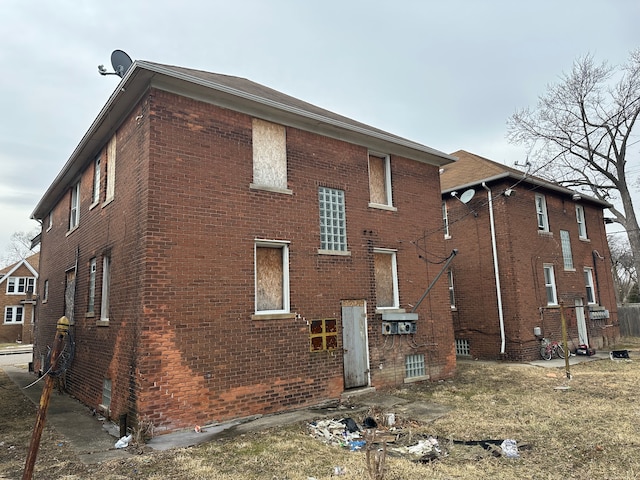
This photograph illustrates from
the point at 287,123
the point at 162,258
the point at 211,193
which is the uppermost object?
the point at 287,123

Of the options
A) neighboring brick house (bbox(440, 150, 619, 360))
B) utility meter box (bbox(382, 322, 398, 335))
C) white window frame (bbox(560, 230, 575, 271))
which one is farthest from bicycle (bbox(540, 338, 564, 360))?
utility meter box (bbox(382, 322, 398, 335))

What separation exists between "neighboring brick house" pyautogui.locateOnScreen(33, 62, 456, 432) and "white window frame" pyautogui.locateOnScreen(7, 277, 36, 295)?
34.5 metres

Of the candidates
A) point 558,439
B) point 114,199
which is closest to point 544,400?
point 558,439

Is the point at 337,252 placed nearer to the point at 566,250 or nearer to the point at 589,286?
the point at 566,250

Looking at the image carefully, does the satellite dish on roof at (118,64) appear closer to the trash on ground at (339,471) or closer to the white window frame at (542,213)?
the trash on ground at (339,471)

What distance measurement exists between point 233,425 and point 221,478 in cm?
263

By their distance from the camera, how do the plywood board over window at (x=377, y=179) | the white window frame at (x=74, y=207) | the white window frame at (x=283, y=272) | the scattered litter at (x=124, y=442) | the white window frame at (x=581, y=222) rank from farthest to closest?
the white window frame at (x=581, y=222) < the white window frame at (x=74, y=207) < the plywood board over window at (x=377, y=179) < the white window frame at (x=283, y=272) < the scattered litter at (x=124, y=442)

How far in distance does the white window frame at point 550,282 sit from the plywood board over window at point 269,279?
12.9 metres

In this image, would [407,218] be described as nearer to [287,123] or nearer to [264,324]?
[287,123]

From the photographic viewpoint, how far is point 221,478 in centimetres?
543

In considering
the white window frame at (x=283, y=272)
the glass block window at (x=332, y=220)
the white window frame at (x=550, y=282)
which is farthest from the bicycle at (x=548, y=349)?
the white window frame at (x=283, y=272)

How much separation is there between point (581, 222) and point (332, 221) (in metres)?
15.8

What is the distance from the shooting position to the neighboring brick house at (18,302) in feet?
129

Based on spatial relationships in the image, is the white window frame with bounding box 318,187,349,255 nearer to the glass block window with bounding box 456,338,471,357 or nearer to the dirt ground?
the dirt ground
